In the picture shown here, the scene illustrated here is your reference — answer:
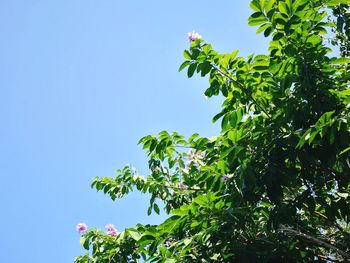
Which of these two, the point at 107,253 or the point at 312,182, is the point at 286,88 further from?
the point at 107,253

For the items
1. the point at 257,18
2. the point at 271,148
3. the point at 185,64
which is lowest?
the point at 271,148

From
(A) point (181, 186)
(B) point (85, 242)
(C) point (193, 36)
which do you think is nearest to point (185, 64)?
(C) point (193, 36)

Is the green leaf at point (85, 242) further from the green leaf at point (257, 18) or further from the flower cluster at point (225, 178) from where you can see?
the green leaf at point (257, 18)

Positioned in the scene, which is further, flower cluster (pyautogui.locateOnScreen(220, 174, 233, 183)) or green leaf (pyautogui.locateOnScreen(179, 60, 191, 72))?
green leaf (pyautogui.locateOnScreen(179, 60, 191, 72))

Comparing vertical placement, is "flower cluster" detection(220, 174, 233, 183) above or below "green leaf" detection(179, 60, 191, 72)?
below

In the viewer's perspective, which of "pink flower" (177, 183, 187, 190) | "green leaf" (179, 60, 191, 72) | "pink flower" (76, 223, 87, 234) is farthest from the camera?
"pink flower" (76, 223, 87, 234)

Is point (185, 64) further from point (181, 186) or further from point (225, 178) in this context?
point (181, 186)

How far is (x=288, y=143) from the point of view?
243 cm

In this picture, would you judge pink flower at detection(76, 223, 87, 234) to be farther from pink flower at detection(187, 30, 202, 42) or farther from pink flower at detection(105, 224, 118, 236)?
pink flower at detection(187, 30, 202, 42)

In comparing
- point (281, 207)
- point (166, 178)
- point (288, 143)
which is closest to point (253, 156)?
point (288, 143)

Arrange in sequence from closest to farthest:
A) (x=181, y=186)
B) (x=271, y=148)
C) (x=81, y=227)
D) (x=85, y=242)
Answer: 1. (x=271, y=148)
2. (x=181, y=186)
3. (x=85, y=242)
4. (x=81, y=227)

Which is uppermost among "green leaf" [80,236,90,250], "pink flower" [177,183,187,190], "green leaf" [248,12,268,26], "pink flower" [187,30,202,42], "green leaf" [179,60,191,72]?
"pink flower" [187,30,202,42]

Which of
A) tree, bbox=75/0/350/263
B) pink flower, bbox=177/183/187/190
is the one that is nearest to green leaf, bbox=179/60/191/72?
tree, bbox=75/0/350/263

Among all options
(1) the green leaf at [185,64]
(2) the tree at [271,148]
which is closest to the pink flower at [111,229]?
(2) the tree at [271,148]
